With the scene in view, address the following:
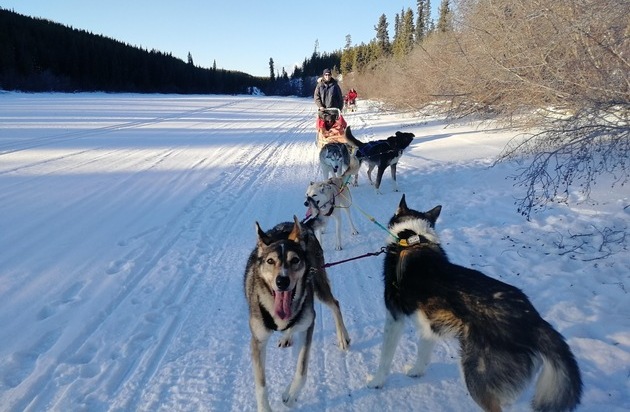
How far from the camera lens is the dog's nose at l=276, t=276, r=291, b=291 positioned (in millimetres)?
2686

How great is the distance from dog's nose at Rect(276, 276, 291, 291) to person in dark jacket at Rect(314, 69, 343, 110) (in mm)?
8882

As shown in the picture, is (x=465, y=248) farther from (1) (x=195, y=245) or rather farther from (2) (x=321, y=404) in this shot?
(1) (x=195, y=245)

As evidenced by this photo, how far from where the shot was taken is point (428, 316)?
2.52 m

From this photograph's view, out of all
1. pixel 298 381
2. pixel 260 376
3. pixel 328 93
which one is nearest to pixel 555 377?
pixel 298 381

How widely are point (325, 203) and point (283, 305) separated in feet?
9.06

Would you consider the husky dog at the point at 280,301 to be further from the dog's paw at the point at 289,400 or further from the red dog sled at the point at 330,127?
the red dog sled at the point at 330,127

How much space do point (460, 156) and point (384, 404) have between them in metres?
8.99

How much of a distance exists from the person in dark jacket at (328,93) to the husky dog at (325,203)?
222 inches

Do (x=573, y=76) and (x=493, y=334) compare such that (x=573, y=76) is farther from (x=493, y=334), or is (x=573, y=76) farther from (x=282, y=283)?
(x=282, y=283)

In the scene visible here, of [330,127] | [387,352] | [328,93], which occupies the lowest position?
[387,352]

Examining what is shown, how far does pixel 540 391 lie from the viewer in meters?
2.11

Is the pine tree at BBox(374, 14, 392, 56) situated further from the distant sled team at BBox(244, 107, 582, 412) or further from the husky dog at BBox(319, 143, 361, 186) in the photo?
the distant sled team at BBox(244, 107, 582, 412)

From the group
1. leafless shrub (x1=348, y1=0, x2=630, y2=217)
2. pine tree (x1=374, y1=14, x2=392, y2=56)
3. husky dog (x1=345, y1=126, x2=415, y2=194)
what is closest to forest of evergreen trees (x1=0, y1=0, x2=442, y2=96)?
pine tree (x1=374, y1=14, x2=392, y2=56)

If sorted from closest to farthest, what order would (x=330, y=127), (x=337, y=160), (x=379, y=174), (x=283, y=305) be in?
(x=283, y=305)
(x=337, y=160)
(x=379, y=174)
(x=330, y=127)
